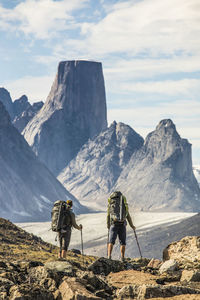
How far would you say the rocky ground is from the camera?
11042 mm

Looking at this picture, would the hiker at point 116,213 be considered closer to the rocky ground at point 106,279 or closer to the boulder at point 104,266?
the rocky ground at point 106,279

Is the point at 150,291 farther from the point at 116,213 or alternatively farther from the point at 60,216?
the point at 60,216

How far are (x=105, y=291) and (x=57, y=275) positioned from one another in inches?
48.3

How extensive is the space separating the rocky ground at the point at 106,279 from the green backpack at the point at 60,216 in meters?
2.80

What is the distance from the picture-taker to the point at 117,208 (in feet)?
60.9

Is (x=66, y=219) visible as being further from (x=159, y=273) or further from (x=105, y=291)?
(x=105, y=291)

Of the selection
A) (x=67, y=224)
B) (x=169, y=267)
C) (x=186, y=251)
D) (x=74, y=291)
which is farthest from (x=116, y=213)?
(x=74, y=291)

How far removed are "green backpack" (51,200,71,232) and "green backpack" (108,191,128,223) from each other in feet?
5.18

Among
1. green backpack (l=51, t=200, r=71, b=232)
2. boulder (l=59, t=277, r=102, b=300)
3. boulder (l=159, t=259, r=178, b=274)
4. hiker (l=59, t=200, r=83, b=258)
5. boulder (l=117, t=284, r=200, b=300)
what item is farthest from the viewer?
hiker (l=59, t=200, r=83, b=258)

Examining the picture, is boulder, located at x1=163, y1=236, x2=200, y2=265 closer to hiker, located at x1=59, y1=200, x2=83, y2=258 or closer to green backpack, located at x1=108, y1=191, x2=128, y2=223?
green backpack, located at x1=108, y1=191, x2=128, y2=223

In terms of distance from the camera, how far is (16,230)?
43.3 m

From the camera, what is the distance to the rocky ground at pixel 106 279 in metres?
11.0

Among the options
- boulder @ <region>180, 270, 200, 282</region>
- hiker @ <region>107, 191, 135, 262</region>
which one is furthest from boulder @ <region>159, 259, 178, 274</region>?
hiker @ <region>107, 191, 135, 262</region>

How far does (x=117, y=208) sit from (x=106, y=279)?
4.13 meters
